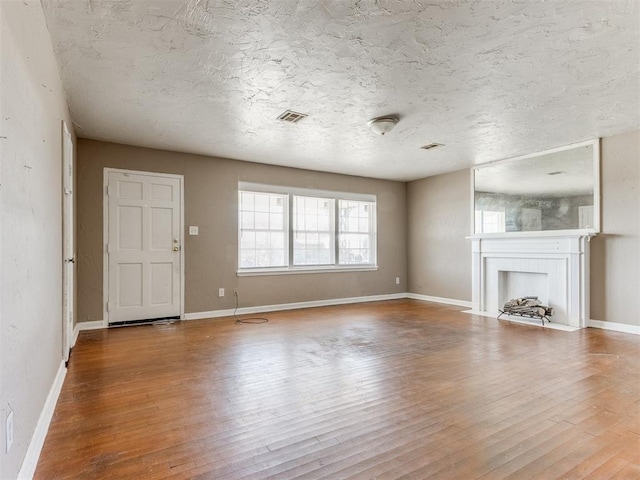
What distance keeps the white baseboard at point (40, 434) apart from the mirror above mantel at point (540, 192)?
5.82 meters

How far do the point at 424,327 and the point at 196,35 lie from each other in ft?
13.3

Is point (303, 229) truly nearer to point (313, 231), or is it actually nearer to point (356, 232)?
point (313, 231)

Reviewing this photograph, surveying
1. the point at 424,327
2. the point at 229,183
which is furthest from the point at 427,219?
the point at 229,183

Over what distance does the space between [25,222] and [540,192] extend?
5856 millimetres

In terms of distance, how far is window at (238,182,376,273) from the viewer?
591 cm

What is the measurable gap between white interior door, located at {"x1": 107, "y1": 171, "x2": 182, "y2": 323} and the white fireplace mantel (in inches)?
188

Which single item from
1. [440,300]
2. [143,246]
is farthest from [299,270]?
[440,300]

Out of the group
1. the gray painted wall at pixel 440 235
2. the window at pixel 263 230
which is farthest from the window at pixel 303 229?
the gray painted wall at pixel 440 235

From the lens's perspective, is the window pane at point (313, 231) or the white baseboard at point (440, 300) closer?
the window pane at point (313, 231)

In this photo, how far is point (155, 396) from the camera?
8.30 ft

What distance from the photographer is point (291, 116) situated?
387 cm

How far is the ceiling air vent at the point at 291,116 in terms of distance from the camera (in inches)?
149

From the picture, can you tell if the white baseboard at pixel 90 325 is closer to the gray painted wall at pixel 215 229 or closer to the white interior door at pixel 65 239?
the gray painted wall at pixel 215 229

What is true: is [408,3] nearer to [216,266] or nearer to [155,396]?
[155,396]
